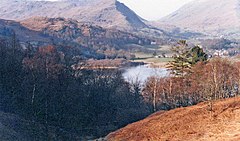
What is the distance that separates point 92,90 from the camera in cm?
7638

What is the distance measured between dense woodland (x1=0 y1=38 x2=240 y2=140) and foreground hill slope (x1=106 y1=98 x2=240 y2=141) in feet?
67.0

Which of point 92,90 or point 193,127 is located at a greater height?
point 193,127

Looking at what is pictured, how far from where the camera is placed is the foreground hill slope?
87.1 feet

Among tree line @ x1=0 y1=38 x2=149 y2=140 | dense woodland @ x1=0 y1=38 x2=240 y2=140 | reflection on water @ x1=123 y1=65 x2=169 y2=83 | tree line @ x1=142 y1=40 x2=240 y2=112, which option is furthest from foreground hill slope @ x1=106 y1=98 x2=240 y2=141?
A: reflection on water @ x1=123 y1=65 x2=169 y2=83

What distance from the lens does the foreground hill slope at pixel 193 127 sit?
26.6 metres

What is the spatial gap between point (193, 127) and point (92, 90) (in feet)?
159

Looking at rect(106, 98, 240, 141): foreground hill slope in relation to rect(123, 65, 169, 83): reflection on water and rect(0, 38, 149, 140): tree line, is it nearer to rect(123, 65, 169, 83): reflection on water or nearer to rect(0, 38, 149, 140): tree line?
rect(0, 38, 149, 140): tree line

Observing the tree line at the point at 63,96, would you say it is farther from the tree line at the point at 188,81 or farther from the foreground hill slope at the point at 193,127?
the foreground hill slope at the point at 193,127

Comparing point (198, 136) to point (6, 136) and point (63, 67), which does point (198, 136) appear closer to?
point (6, 136)

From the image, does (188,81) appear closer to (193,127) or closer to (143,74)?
(193,127)

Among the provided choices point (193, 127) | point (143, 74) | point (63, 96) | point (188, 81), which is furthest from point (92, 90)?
point (143, 74)

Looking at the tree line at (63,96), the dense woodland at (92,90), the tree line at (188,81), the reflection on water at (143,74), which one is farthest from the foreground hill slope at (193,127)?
the reflection on water at (143,74)

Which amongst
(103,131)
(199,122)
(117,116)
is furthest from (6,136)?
(117,116)

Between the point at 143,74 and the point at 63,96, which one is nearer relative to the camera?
the point at 63,96
